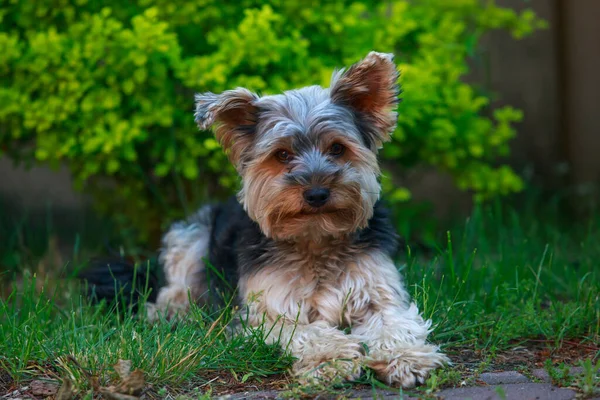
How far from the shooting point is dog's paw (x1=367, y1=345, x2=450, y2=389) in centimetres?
374

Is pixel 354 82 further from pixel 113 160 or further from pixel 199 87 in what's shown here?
pixel 113 160

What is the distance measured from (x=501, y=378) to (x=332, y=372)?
80 cm

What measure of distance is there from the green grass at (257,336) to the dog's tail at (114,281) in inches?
5.7

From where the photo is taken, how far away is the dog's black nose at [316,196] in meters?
4.04

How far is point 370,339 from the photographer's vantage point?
13.5 feet

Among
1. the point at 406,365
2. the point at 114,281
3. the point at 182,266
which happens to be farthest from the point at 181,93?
the point at 406,365

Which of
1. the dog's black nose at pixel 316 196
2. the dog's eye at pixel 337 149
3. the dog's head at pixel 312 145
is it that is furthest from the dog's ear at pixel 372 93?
the dog's black nose at pixel 316 196

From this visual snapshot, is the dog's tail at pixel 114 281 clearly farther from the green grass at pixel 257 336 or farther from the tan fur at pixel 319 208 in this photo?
the tan fur at pixel 319 208

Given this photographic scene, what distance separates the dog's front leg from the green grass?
0.10 metres

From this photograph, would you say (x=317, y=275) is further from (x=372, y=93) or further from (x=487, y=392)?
(x=487, y=392)

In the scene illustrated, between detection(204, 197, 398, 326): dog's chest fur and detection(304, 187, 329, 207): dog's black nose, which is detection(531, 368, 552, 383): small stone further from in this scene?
detection(304, 187, 329, 207): dog's black nose

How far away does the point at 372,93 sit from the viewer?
446 cm

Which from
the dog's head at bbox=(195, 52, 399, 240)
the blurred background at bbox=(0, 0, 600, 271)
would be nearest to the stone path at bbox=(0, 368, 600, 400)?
the dog's head at bbox=(195, 52, 399, 240)

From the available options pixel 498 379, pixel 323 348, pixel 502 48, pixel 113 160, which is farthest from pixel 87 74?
pixel 502 48
